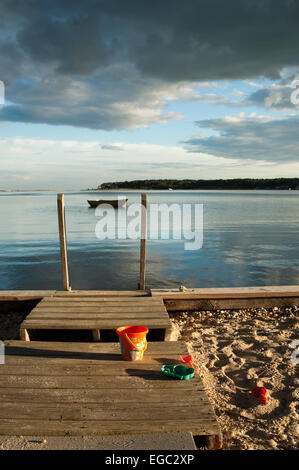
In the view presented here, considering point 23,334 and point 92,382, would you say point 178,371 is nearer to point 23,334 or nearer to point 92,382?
point 92,382

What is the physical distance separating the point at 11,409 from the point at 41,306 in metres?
3.03

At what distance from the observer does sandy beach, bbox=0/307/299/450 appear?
369cm

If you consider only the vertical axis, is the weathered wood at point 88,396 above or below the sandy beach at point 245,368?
above

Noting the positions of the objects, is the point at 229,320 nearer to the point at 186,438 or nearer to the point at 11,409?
the point at 186,438

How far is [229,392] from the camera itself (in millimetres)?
4586

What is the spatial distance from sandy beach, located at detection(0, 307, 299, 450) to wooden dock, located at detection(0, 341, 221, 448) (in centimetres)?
27

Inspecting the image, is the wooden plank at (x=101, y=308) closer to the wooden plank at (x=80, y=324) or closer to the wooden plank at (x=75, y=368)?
the wooden plank at (x=80, y=324)

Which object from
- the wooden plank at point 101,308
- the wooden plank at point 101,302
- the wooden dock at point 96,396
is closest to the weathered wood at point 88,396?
the wooden dock at point 96,396

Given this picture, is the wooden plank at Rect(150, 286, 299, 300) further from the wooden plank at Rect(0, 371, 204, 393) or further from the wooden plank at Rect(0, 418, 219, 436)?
the wooden plank at Rect(0, 418, 219, 436)

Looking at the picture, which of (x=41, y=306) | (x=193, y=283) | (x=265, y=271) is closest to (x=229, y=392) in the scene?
(x=41, y=306)

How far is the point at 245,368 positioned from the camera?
520cm

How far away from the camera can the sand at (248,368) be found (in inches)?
149

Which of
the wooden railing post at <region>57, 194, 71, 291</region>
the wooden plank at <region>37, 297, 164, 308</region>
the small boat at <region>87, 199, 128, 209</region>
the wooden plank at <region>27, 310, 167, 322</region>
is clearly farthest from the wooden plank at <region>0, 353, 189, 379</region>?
the small boat at <region>87, 199, 128, 209</region>

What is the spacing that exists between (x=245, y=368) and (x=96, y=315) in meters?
2.61
